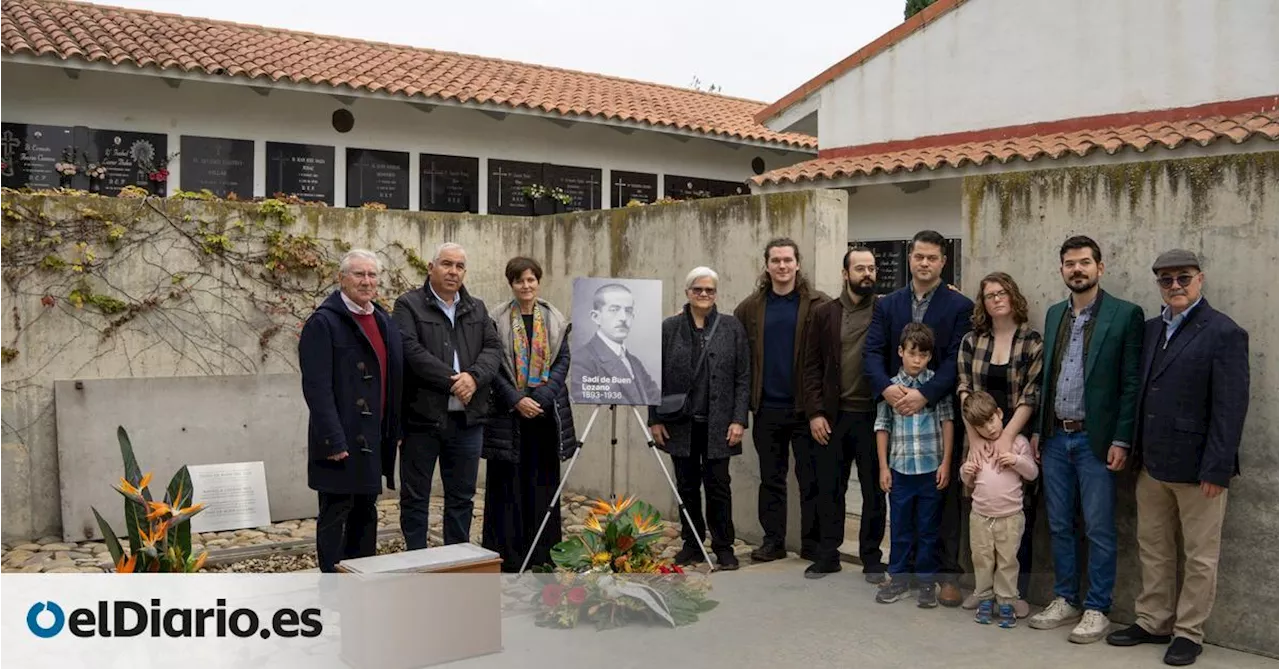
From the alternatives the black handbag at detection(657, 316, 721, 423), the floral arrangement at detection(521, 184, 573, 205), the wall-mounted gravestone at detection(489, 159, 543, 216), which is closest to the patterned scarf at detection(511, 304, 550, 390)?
the black handbag at detection(657, 316, 721, 423)

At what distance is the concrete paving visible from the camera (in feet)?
14.6

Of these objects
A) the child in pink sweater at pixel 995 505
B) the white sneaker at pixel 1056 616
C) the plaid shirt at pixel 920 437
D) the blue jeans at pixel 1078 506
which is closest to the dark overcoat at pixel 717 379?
the plaid shirt at pixel 920 437

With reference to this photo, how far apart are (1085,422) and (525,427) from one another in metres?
3.01

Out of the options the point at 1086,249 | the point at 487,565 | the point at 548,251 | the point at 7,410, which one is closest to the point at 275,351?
the point at 7,410

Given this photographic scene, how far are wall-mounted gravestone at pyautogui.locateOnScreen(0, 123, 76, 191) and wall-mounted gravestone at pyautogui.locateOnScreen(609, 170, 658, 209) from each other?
6837mm

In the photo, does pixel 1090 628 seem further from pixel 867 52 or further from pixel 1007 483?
pixel 867 52

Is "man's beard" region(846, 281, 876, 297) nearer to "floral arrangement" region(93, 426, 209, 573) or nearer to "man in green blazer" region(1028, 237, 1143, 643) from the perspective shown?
"man in green blazer" region(1028, 237, 1143, 643)

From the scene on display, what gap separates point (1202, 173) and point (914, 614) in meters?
2.52

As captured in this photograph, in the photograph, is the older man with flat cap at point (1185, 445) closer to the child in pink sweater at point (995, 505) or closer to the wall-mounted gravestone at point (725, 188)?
the child in pink sweater at point (995, 505)

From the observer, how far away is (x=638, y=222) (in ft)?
26.8

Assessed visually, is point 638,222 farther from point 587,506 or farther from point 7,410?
point 7,410

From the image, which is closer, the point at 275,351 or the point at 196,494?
the point at 196,494

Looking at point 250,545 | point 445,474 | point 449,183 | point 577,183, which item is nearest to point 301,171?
point 449,183

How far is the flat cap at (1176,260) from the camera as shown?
447 centimetres
